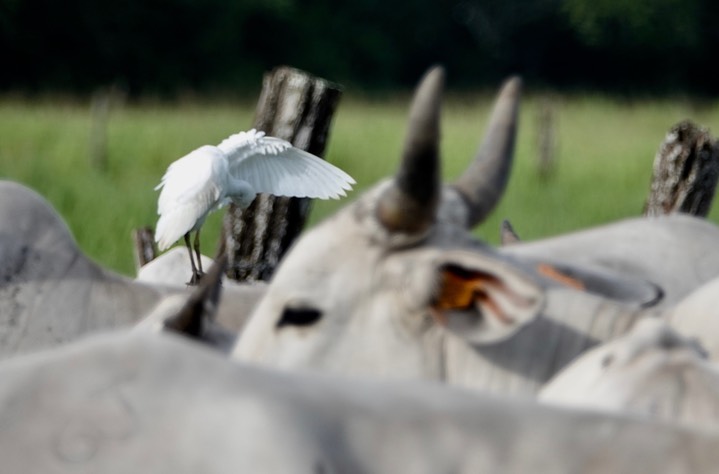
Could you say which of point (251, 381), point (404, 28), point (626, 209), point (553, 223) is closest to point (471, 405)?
point (251, 381)

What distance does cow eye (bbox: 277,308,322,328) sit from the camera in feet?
9.87

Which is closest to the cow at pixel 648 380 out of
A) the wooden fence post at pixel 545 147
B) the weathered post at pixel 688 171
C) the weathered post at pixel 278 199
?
the weathered post at pixel 688 171

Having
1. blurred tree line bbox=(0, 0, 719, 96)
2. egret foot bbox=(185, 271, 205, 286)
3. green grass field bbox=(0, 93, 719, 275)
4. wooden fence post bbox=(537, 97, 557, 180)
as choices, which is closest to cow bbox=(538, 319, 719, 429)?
egret foot bbox=(185, 271, 205, 286)

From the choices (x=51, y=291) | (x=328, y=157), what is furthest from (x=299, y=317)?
(x=328, y=157)

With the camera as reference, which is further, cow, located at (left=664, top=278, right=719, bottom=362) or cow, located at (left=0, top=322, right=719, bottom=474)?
cow, located at (left=664, top=278, right=719, bottom=362)

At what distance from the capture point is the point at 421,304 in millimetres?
2922

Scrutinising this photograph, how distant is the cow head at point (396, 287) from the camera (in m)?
2.83

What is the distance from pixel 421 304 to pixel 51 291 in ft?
5.05

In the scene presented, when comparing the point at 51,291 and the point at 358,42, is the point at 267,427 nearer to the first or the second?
the point at 51,291

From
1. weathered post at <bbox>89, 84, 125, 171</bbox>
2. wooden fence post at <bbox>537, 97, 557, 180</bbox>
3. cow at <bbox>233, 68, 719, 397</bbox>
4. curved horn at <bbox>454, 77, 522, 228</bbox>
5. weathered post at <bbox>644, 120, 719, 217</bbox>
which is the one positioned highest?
curved horn at <bbox>454, 77, 522, 228</bbox>

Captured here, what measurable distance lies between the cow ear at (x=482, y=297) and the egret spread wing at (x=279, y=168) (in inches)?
121

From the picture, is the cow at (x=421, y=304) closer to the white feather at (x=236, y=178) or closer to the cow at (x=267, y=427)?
the cow at (x=267, y=427)

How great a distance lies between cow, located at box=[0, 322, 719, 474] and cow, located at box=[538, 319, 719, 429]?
1.18 feet

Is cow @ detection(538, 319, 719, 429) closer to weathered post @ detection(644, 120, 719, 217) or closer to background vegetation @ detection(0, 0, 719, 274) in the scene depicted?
weathered post @ detection(644, 120, 719, 217)
